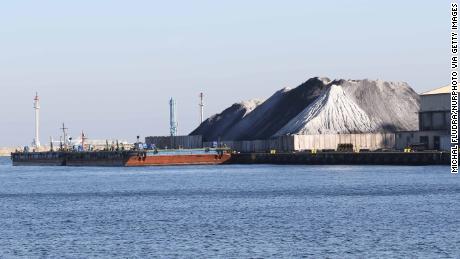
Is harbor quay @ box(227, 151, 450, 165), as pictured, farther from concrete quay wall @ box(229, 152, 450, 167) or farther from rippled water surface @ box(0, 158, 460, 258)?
rippled water surface @ box(0, 158, 460, 258)

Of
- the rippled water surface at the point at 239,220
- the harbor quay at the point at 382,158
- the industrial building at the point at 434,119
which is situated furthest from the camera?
the industrial building at the point at 434,119

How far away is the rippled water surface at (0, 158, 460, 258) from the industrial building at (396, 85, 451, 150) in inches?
2139

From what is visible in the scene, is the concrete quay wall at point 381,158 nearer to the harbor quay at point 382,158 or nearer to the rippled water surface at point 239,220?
the harbor quay at point 382,158

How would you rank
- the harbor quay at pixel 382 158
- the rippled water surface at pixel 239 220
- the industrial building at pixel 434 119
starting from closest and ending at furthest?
1. the rippled water surface at pixel 239 220
2. the harbor quay at pixel 382 158
3. the industrial building at pixel 434 119

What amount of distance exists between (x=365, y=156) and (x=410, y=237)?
124 m

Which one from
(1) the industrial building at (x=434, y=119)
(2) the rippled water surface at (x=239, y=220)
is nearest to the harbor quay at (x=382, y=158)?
(1) the industrial building at (x=434, y=119)

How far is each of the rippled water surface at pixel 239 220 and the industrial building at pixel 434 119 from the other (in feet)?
178

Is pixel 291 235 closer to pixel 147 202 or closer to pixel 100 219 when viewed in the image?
pixel 100 219

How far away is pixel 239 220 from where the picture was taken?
77312 mm

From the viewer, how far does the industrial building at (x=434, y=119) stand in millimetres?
180000

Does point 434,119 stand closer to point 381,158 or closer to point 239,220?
point 381,158

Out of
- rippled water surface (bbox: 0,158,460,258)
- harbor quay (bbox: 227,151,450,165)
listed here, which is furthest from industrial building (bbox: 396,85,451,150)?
rippled water surface (bbox: 0,158,460,258)

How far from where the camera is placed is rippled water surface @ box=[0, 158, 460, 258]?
61094 mm

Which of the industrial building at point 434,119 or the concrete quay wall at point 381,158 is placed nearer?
the concrete quay wall at point 381,158
